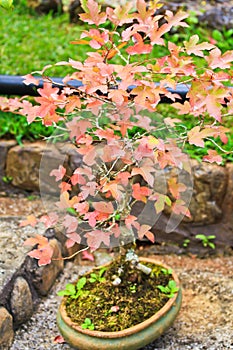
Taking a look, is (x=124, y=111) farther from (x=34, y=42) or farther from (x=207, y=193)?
(x=34, y=42)

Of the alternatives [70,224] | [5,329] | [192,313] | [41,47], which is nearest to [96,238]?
[70,224]

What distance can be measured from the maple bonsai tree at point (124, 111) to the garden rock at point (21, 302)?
308mm

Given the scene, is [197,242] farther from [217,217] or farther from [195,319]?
[195,319]

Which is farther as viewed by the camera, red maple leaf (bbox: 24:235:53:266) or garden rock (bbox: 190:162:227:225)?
garden rock (bbox: 190:162:227:225)

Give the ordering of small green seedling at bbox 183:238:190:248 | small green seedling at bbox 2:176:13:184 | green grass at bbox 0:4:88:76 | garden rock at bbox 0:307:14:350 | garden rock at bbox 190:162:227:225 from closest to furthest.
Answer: garden rock at bbox 0:307:14:350 < garden rock at bbox 190:162:227:225 < small green seedling at bbox 183:238:190:248 < small green seedling at bbox 2:176:13:184 < green grass at bbox 0:4:88:76

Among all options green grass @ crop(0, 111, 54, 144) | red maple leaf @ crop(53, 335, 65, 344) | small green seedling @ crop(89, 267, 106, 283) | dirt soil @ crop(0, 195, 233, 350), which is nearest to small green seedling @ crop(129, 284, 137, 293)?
small green seedling @ crop(89, 267, 106, 283)

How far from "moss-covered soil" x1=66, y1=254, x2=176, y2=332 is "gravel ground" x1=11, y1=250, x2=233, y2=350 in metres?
0.20

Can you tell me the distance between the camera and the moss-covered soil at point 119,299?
6.51ft

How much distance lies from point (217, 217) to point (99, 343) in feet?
3.20

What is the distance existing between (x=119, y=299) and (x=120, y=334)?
175mm

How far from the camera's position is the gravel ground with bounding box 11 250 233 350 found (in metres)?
2.12

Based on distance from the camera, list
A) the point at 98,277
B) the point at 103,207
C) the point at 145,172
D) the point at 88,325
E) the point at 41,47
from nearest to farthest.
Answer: the point at 145,172 < the point at 103,207 < the point at 88,325 < the point at 98,277 < the point at 41,47

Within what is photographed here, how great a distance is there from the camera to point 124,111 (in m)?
1.81

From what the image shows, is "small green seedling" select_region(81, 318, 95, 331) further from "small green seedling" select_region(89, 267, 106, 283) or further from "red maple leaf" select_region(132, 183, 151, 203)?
"red maple leaf" select_region(132, 183, 151, 203)
